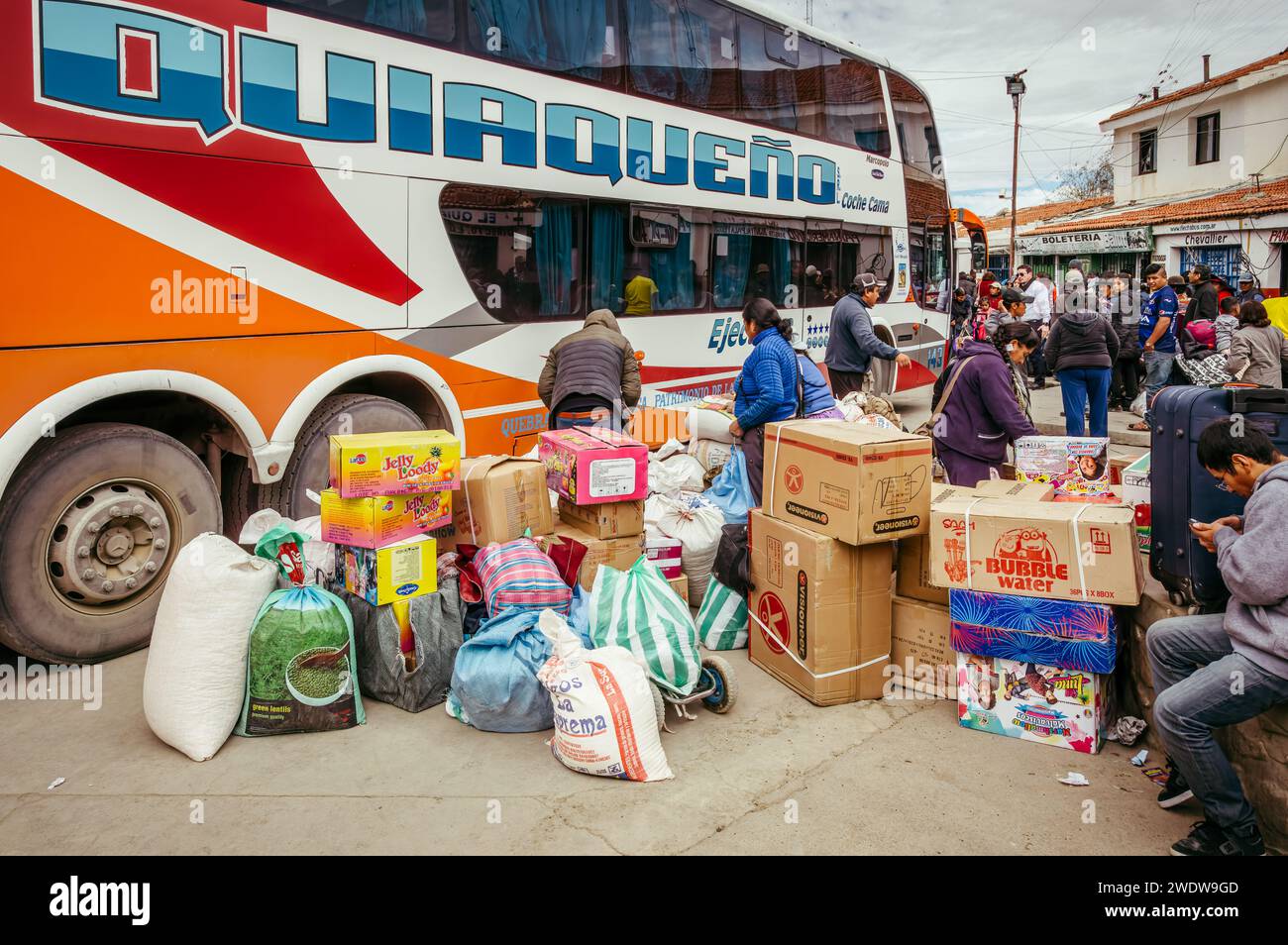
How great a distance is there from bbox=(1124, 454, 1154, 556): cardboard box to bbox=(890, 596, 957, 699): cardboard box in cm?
103

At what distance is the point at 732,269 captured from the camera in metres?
9.46

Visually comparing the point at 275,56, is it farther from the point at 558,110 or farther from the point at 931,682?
the point at 931,682

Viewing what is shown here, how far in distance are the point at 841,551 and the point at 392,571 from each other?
2.15m

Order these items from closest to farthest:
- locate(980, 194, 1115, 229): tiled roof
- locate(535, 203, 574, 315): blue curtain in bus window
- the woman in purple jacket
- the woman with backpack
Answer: the woman in purple jacket
locate(535, 203, 574, 315): blue curtain in bus window
the woman with backpack
locate(980, 194, 1115, 229): tiled roof

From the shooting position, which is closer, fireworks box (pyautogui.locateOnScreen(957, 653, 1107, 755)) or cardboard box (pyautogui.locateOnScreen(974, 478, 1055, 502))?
fireworks box (pyautogui.locateOnScreen(957, 653, 1107, 755))

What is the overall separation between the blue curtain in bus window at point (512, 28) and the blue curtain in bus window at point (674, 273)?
2.07m

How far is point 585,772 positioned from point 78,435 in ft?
10.3

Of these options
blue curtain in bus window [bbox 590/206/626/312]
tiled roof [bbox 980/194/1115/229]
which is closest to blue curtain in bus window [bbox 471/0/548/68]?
blue curtain in bus window [bbox 590/206/626/312]

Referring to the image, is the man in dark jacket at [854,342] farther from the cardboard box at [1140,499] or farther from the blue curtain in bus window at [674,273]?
the cardboard box at [1140,499]

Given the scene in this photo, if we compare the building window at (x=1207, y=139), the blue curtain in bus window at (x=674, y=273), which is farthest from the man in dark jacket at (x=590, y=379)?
the building window at (x=1207, y=139)

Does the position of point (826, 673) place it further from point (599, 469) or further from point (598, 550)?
point (599, 469)

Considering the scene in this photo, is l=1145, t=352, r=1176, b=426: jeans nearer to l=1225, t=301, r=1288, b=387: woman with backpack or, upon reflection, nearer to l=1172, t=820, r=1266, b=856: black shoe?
l=1225, t=301, r=1288, b=387: woman with backpack

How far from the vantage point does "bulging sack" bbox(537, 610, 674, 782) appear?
3852 millimetres

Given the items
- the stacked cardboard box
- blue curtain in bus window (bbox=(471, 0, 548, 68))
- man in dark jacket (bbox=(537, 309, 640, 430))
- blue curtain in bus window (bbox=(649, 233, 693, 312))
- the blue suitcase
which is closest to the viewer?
the blue suitcase
